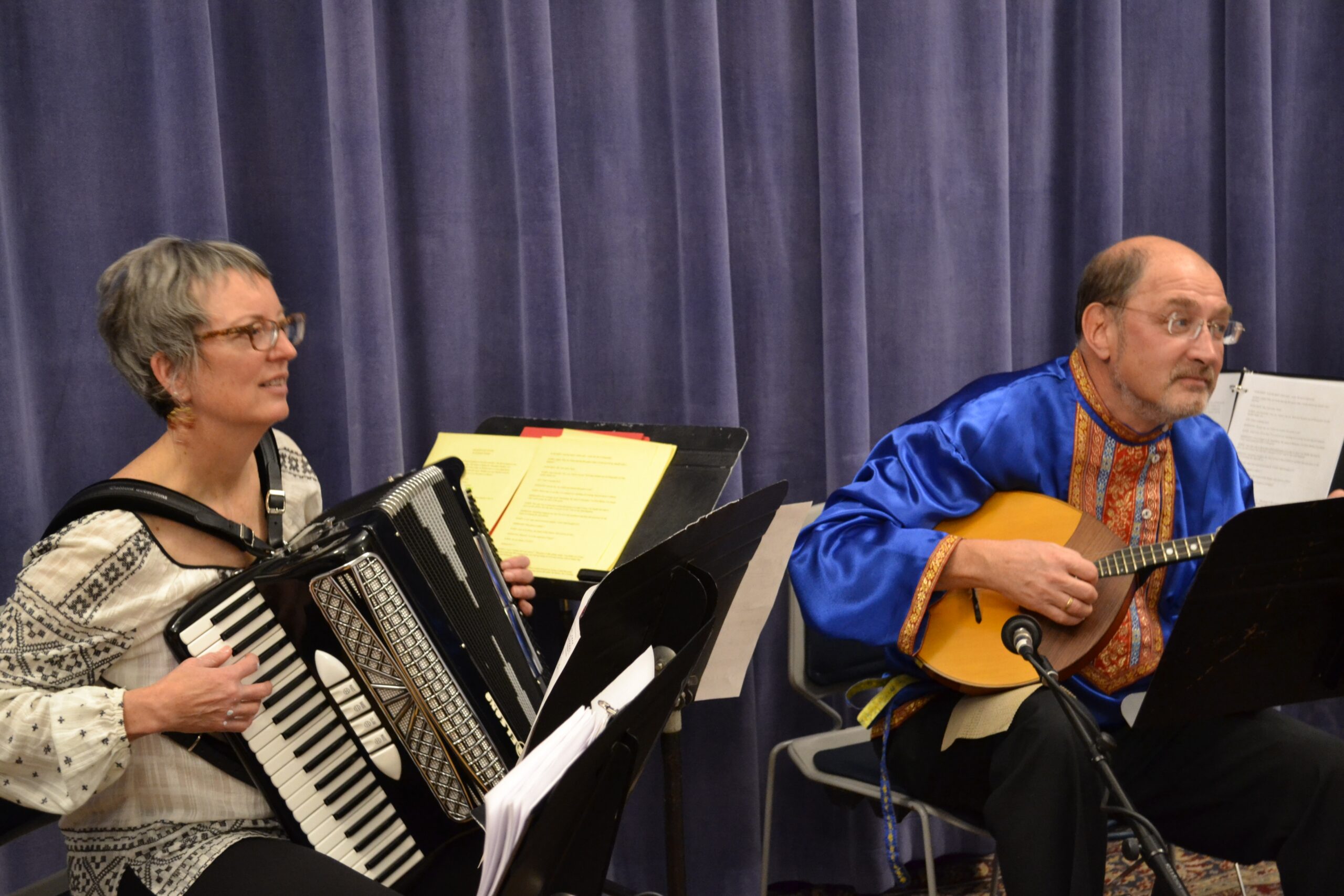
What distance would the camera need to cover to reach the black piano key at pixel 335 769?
154 cm

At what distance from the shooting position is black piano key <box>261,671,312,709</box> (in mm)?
1518

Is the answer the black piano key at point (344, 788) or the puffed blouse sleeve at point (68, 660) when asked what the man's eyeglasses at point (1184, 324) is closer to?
the black piano key at point (344, 788)

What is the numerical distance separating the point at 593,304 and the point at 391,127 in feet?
1.90

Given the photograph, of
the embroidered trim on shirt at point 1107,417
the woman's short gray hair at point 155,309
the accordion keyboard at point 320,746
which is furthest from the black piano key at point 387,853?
the embroidered trim on shirt at point 1107,417

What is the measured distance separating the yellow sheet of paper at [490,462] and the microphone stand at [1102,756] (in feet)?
3.06

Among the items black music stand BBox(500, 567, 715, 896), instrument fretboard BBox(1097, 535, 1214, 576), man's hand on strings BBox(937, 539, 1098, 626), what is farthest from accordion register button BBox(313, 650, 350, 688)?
instrument fretboard BBox(1097, 535, 1214, 576)

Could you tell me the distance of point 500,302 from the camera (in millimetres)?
2553

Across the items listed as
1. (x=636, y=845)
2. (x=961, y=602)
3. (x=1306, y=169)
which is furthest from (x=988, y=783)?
(x=1306, y=169)

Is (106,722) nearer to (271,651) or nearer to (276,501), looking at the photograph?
(271,651)

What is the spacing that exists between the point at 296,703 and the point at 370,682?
0.32 feet

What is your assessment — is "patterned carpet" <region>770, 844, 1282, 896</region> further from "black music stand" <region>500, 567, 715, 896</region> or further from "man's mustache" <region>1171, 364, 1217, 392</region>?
"black music stand" <region>500, 567, 715, 896</region>

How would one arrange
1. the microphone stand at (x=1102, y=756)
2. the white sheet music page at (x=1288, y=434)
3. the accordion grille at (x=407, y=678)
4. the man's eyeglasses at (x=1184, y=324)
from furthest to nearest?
1. the white sheet music page at (x=1288, y=434)
2. the man's eyeglasses at (x=1184, y=324)
3. the accordion grille at (x=407, y=678)
4. the microphone stand at (x=1102, y=756)

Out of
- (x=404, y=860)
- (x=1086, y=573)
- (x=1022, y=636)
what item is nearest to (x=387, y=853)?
(x=404, y=860)

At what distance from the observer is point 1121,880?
2600mm
